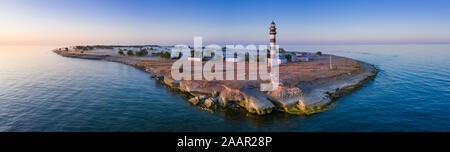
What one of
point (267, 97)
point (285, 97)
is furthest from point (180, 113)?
point (285, 97)

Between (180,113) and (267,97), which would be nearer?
(180,113)

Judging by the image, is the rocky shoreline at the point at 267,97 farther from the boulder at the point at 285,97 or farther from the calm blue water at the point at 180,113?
the calm blue water at the point at 180,113

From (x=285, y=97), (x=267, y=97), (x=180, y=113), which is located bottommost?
(x=180, y=113)

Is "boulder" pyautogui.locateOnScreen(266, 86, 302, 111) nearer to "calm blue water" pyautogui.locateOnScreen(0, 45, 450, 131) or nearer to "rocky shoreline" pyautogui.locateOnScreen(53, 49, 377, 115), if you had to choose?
"rocky shoreline" pyautogui.locateOnScreen(53, 49, 377, 115)

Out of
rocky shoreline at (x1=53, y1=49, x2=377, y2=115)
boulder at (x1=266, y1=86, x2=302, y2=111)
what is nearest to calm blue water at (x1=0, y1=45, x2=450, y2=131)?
rocky shoreline at (x1=53, y1=49, x2=377, y2=115)

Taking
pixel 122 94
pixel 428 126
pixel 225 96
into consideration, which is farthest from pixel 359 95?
Answer: pixel 122 94

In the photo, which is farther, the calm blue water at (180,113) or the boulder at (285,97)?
the boulder at (285,97)

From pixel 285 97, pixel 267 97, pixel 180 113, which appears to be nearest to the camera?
pixel 180 113

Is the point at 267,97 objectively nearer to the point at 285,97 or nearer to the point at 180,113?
the point at 285,97

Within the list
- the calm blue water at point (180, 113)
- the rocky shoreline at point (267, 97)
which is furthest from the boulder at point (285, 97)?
the calm blue water at point (180, 113)

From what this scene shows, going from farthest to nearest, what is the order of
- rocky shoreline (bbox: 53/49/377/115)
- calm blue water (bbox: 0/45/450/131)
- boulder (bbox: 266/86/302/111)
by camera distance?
1. boulder (bbox: 266/86/302/111)
2. rocky shoreline (bbox: 53/49/377/115)
3. calm blue water (bbox: 0/45/450/131)

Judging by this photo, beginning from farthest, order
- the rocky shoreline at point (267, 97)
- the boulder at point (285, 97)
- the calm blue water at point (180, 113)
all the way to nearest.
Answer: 1. the boulder at point (285, 97)
2. the rocky shoreline at point (267, 97)
3. the calm blue water at point (180, 113)
